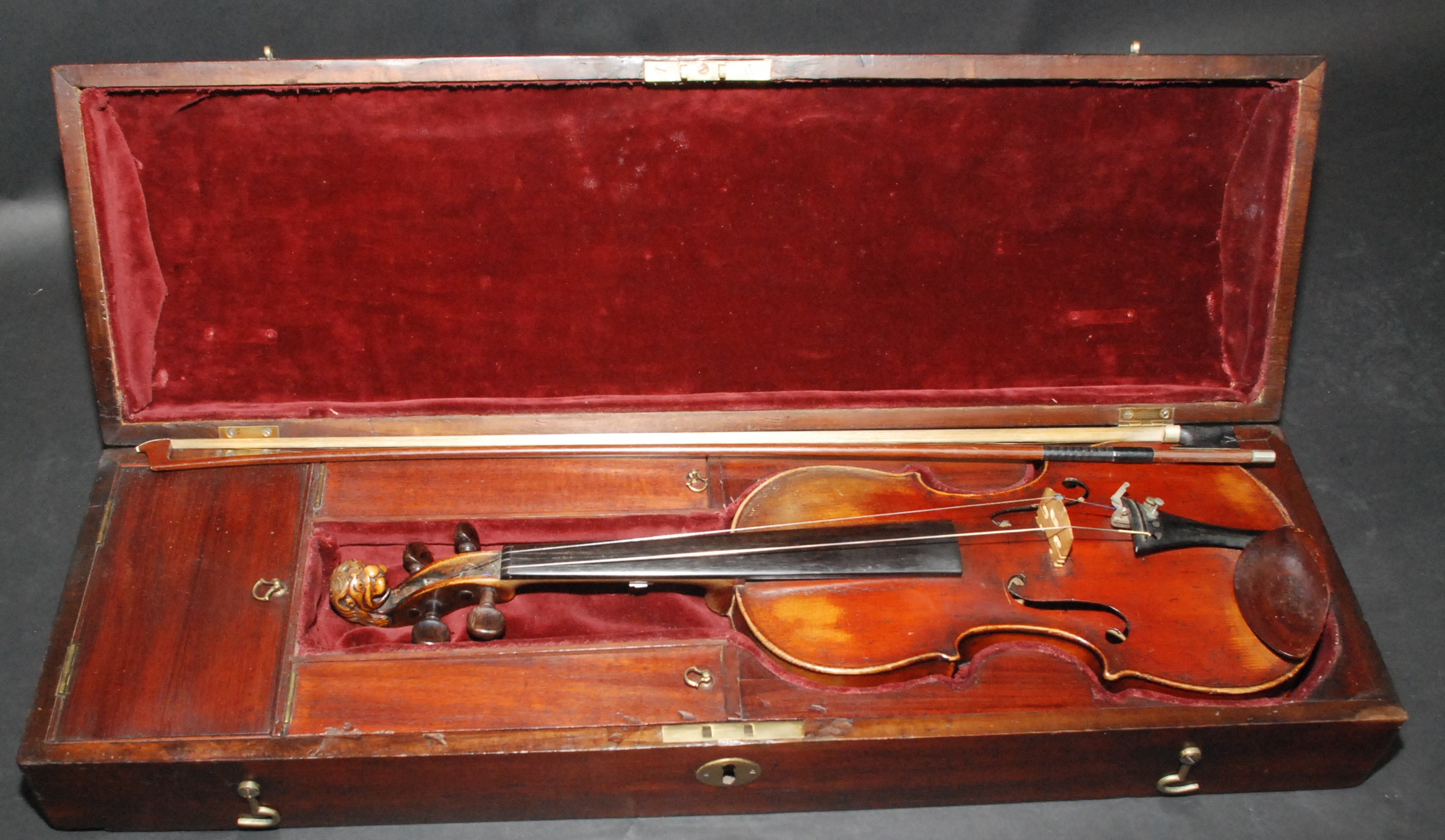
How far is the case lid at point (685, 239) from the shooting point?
2.43m

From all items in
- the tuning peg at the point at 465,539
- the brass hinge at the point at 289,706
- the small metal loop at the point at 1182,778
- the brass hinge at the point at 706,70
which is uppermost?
the brass hinge at the point at 706,70

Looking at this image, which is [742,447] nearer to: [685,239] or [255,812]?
[685,239]

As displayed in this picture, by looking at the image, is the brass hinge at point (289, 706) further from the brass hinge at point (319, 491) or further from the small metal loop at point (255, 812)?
the brass hinge at point (319, 491)

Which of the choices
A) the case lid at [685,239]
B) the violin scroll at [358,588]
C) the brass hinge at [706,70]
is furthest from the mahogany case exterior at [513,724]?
the brass hinge at [706,70]

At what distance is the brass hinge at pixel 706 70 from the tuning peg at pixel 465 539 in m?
1.02

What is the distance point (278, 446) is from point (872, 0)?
2433mm

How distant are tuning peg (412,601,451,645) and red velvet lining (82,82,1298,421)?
0.47 metres

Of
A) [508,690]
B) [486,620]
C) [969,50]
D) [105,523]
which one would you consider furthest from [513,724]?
[969,50]

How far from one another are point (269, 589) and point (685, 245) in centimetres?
116

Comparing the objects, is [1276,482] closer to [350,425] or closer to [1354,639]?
[1354,639]

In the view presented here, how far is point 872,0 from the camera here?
3.90m

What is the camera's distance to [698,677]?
2.38 m

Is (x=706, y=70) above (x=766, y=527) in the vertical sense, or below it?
above

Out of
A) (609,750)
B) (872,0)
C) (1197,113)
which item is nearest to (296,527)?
(609,750)
